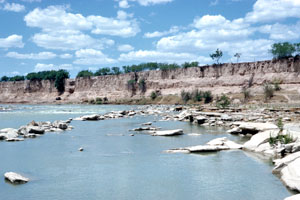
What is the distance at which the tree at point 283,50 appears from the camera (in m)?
77.8

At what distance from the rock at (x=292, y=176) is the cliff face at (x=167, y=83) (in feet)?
199

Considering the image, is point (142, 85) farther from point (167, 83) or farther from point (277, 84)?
point (277, 84)

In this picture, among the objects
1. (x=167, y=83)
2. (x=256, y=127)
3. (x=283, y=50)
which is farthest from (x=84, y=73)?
(x=256, y=127)

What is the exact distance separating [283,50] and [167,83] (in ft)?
109

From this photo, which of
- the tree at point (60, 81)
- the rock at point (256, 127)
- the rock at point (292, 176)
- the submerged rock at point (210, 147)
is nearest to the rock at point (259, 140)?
the submerged rock at point (210, 147)

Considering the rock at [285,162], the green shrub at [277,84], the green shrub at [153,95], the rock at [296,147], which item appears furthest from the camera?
the green shrub at [153,95]

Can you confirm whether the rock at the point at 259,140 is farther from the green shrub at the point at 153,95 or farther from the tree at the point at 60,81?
the tree at the point at 60,81

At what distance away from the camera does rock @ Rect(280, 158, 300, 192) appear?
933cm

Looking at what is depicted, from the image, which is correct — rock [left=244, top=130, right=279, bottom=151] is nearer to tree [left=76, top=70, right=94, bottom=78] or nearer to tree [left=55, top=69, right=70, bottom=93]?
tree [left=55, top=69, right=70, bottom=93]

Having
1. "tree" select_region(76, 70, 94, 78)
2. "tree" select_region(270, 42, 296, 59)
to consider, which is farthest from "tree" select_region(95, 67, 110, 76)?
"tree" select_region(270, 42, 296, 59)

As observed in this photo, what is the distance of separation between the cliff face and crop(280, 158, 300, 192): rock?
6068 centimetres

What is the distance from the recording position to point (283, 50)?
78.2m

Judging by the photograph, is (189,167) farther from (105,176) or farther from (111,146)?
(111,146)

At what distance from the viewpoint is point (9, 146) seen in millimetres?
17484
